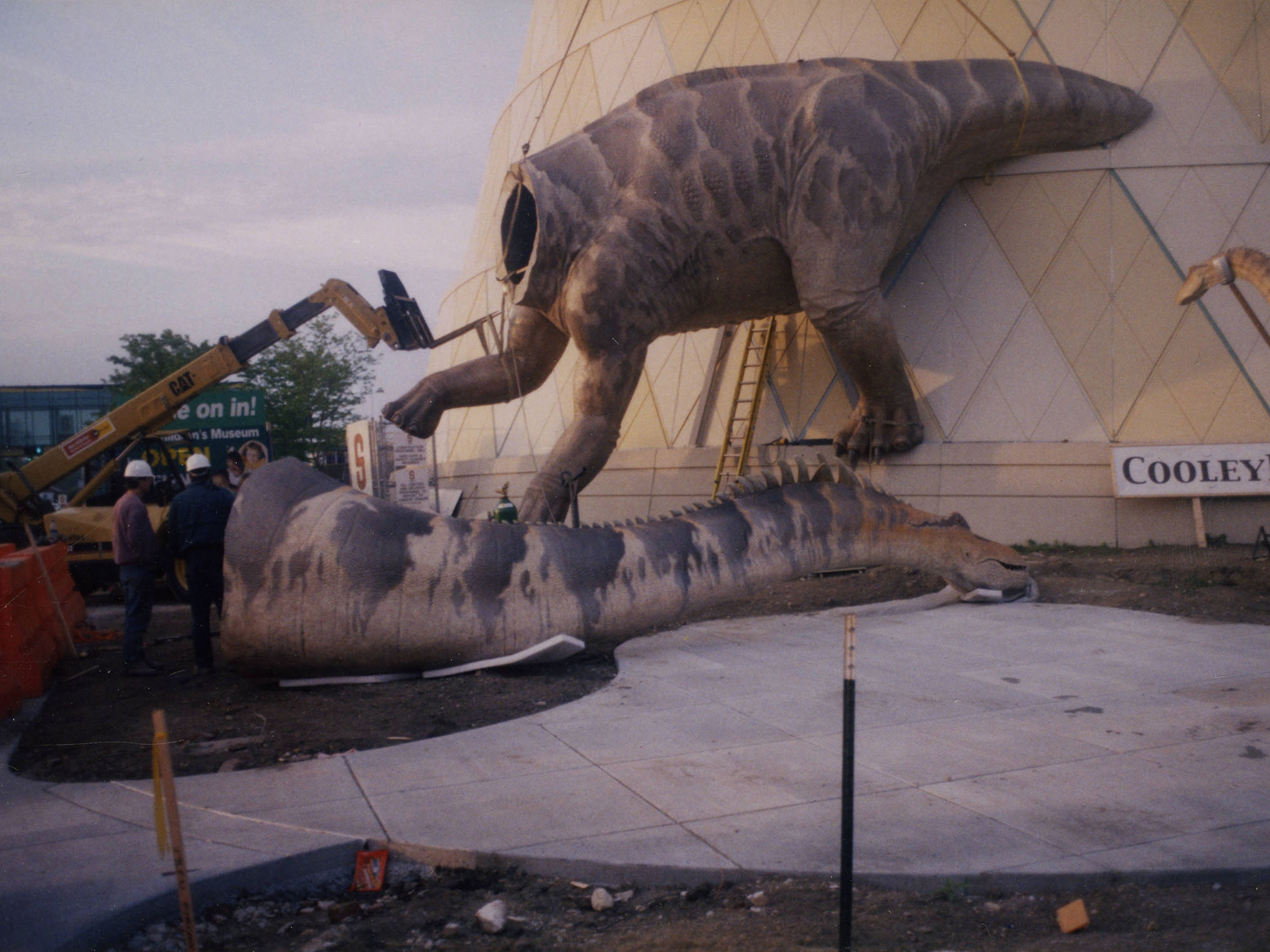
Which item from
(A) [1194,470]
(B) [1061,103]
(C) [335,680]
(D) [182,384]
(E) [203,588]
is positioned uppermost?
(B) [1061,103]

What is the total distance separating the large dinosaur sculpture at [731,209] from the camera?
9.61 m

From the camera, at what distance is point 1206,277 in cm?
841

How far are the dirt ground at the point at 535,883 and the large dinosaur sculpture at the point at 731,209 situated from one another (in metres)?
2.74

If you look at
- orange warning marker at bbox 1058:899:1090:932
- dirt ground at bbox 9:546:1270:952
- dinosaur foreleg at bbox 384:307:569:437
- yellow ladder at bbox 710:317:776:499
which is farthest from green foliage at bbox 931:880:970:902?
yellow ladder at bbox 710:317:776:499

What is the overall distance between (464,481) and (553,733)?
12.8 m

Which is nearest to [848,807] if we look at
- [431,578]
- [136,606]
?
[431,578]

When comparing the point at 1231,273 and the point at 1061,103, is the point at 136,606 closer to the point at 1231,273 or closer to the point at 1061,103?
the point at 1231,273

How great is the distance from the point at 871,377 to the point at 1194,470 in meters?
3.49

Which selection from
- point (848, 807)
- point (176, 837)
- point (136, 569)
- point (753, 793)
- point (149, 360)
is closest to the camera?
point (176, 837)

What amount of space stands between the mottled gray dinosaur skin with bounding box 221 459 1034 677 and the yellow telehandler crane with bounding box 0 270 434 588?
6600 millimetres

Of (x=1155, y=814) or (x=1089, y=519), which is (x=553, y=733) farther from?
(x=1089, y=519)

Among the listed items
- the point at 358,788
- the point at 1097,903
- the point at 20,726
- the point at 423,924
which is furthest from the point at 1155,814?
the point at 20,726

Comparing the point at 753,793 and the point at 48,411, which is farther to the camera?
the point at 48,411

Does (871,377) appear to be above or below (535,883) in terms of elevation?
above
